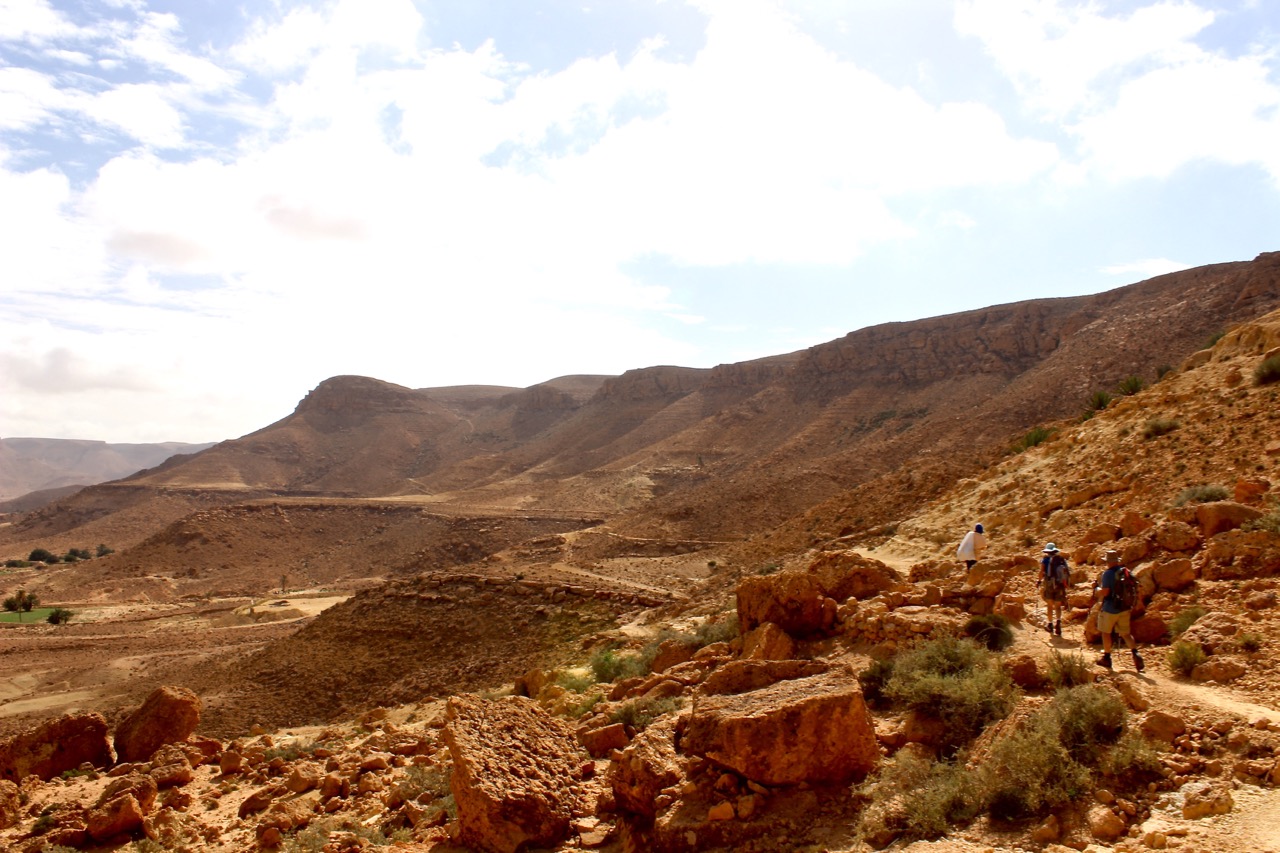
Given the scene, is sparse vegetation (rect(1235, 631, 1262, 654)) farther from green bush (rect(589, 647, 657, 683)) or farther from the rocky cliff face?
the rocky cliff face

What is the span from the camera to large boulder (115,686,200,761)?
12.2m

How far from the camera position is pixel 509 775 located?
261 inches

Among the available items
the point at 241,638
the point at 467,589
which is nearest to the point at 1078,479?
the point at 467,589

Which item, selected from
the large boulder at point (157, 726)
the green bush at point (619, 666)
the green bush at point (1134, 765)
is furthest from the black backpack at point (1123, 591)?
the large boulder at point (157, 726)

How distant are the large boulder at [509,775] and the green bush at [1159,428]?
43.7 feet

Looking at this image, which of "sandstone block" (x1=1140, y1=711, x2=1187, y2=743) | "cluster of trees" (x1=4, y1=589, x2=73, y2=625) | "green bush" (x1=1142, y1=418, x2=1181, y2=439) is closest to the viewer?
"sandstone block" (x1=1140, y1=711, x2=1187, y2=743)

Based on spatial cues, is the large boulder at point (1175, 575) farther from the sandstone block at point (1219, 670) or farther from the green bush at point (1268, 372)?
the green bush at point (1268, 372)

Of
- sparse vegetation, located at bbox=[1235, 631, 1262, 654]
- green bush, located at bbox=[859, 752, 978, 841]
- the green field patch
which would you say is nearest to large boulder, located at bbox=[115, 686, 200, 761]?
green bush, located at bbox=[859, 752, 978, 841]

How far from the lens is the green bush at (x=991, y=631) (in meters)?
7.88

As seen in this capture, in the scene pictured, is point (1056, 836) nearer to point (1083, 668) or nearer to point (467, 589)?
point (1083, 668)

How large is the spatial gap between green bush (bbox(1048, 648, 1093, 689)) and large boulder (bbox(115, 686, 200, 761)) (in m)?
12.2

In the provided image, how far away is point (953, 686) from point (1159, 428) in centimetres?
1167

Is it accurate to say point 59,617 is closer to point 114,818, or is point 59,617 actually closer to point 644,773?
point 114,818

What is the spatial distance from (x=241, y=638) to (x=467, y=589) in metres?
13.8
